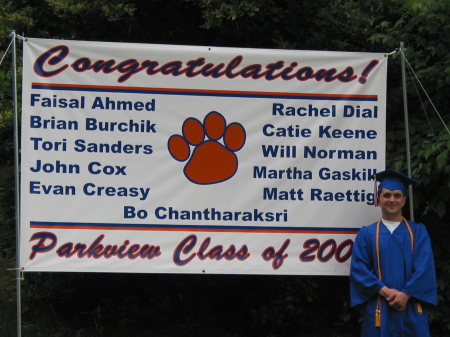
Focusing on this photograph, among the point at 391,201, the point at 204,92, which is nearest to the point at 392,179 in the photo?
the point at 391,201

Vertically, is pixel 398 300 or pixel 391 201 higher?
pixel 391 201

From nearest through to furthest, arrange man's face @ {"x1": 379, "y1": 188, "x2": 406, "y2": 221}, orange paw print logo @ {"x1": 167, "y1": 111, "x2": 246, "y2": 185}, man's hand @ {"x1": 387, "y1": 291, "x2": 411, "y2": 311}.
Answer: man's hand @ {"x1": 387, "y1": 291, "x2": 411, "y2": 311} < man's face @ {"x1": 379, "y1": 188, "x2": 406, "y2": 221} < orange paw print logo @ {"x1": 167, "y1": 111, "x2": 246, "y2": 185}

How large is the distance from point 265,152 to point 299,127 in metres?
0.30

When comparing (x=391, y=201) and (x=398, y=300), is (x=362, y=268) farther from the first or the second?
(x=391, y=201)

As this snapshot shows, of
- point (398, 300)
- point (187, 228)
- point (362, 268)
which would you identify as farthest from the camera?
point (187, 228)

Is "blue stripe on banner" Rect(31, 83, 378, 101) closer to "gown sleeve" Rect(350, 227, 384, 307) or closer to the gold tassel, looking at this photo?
"gown sleeve" Rect(350, 227, 384, 307)

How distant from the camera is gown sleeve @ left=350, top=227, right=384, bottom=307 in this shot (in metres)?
5.23

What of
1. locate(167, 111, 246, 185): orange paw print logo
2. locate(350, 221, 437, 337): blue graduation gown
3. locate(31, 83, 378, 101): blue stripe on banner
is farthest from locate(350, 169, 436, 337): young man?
locate(167, 111, 246, 185): orange paw print logo

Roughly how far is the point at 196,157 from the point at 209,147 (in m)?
0.12

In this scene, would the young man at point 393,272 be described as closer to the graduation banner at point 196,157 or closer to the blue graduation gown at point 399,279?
the blue graduation gown at point 399,279

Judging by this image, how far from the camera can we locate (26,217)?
5.28 m

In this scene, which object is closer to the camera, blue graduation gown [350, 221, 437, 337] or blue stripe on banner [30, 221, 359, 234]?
blue graduation gown [350, 221, 437, 337]

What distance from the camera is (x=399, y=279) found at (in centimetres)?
521

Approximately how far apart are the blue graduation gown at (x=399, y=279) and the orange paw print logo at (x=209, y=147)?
1.11 meters
